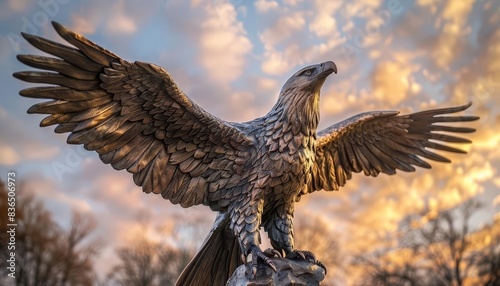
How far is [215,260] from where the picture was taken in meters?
4.18

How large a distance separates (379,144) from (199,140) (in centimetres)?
217

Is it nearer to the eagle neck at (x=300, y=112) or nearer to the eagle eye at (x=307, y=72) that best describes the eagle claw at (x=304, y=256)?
the eagle neck at (x=300, y=112)

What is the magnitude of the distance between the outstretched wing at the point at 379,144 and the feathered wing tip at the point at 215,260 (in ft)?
3.40

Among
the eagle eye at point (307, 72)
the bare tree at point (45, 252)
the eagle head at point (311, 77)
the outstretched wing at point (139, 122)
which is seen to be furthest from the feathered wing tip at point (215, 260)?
the bare tree at point (45, 252)

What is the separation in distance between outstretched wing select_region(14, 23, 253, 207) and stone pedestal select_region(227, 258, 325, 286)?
2.30 feet

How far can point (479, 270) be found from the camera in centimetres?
1503

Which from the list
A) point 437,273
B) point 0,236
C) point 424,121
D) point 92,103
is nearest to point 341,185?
point 424,121

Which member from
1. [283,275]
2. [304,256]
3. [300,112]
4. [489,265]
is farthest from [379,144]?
[489,265]

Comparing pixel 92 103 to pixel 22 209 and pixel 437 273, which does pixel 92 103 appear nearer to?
pixel 22 209

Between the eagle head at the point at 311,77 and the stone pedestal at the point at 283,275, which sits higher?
the eagle head at the point at 311,77

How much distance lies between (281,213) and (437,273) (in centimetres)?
1359

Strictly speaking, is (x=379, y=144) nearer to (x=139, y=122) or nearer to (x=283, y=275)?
(x=283, y=275)

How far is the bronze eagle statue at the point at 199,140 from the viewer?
129 inches

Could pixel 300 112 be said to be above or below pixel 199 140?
above
